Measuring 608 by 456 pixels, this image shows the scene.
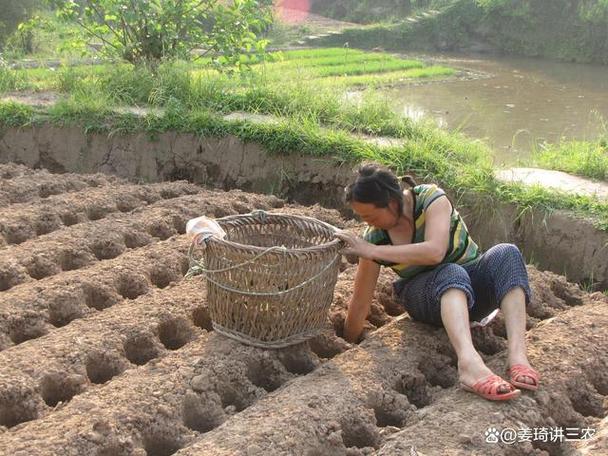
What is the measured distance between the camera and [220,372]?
2.99 m

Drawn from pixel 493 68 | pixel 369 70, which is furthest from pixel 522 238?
pixel 493 68

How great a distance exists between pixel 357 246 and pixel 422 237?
27cm

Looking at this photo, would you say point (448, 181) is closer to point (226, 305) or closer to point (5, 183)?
point (226, 305)

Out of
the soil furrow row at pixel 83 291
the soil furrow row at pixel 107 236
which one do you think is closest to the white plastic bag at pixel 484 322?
the soil furrow row at pixel 83 291

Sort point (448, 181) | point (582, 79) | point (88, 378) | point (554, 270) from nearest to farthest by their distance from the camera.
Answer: point (88, 378)
point (554, 270)
point (448, 181)
point (582, 79)

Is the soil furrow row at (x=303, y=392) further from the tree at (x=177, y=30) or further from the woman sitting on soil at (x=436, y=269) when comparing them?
the tree at (x=177, y=30)

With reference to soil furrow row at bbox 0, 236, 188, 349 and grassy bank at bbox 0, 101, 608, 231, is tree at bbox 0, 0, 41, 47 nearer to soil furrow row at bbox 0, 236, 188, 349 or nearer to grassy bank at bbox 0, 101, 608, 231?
grassy bank at bbox 0, 101, 608, 231

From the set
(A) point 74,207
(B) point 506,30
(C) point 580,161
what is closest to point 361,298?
(A) point 74,207

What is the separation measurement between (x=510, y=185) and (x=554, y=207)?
11.6 inches

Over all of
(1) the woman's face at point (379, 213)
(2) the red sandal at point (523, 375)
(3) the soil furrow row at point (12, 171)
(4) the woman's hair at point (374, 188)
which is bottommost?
(3) the soil furrow row at point (12, 171)

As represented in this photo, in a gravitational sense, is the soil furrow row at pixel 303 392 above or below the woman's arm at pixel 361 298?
below

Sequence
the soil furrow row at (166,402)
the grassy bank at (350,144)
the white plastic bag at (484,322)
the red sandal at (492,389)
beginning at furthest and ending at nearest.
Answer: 1. the grassy bank at (350,144)
2. the white plastic bag at (484,322)
3. the red sandal at (492,389)
4. the soil furrow row at (166,402)

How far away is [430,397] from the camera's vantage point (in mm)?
3004

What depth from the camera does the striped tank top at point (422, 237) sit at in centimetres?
321
